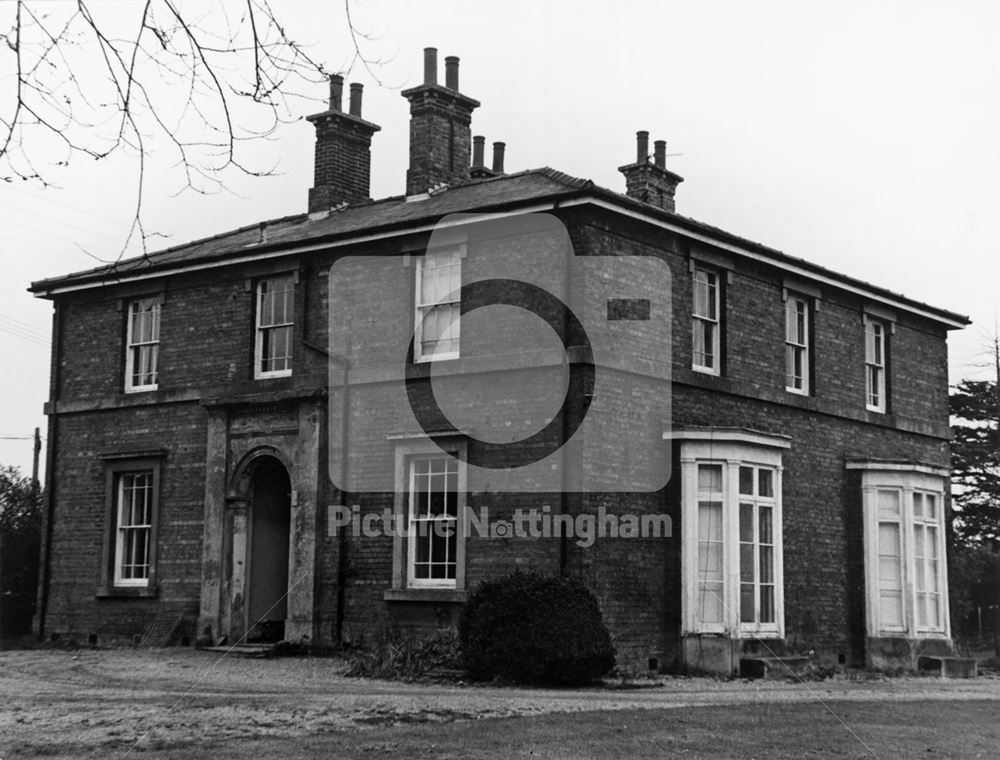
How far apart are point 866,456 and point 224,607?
38.9ft

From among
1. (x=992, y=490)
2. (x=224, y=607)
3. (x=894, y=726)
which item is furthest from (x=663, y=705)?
(x=992, y=490)

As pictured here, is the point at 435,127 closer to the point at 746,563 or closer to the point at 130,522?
the point at 130,522

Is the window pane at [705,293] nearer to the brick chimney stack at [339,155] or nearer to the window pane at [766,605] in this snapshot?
the window pane at [766,605]

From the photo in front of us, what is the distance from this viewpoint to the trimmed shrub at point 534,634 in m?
16.8

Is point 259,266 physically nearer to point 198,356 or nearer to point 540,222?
point 198,356

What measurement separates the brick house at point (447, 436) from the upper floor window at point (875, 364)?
0.05m

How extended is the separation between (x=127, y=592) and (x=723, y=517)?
10735mm

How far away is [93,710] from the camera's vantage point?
13234 mm

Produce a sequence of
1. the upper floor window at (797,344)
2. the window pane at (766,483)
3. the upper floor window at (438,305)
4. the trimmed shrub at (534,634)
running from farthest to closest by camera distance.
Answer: the upper floor window at (797,344), the window pane at (766,483), the upper floor window at (438,305), the trimmed shrub at (534,634)

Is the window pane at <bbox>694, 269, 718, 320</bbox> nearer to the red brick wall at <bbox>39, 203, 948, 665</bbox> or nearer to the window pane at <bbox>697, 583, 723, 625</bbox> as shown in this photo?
the red brick wall at <bbox>39, 203, 948, 665</bbox>

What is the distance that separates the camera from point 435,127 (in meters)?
25.0

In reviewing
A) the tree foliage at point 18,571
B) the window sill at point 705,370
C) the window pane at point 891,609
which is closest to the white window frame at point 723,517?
the window sill at point 705,370

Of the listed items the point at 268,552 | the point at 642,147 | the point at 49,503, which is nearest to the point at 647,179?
the point at 642,147

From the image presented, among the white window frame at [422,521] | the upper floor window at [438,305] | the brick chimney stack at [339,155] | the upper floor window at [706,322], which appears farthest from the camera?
the brick chimney stack at [339,155]
